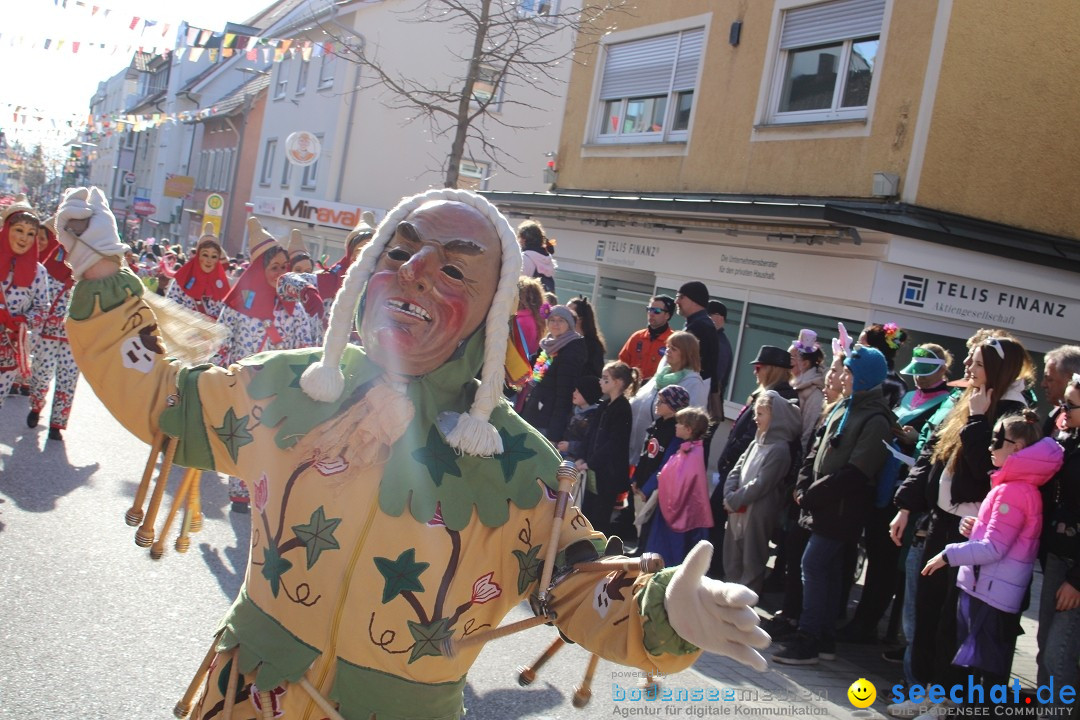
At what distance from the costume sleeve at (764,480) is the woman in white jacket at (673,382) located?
0.88 m

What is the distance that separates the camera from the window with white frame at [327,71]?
89.8 ft

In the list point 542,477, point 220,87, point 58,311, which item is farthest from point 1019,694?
point 220,87

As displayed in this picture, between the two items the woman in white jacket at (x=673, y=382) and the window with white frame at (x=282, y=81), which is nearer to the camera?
the woman in white jacket at (x=673, y=382)

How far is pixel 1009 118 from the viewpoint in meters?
10.7

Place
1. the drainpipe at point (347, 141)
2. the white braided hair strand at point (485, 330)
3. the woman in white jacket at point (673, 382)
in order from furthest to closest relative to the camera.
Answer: the drainpipe at point (347, 141), the woman in white jacket at point (673, 382), the white braided hair strand at point (485, 330)

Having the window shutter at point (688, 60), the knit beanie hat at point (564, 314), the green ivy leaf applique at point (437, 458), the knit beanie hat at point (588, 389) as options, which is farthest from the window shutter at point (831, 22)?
the green ivy leaf applique at point (437, 458)

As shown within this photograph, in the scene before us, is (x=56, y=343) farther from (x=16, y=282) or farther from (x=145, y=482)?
(x=145, y=482)

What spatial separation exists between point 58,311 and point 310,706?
735 centimetres

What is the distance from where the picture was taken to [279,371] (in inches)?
90.8

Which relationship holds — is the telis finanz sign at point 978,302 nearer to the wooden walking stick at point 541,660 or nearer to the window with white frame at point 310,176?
the wooden walking stick at point 541,660

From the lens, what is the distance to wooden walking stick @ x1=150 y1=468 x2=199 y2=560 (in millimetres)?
2457

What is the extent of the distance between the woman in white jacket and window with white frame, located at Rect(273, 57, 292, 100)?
25584mm

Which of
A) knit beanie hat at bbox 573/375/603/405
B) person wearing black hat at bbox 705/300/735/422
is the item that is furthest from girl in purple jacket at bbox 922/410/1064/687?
knit beanie hat at bbox 573/375/603/405

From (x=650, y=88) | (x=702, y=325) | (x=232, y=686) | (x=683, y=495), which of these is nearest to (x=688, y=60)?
(x=650, y=88)
